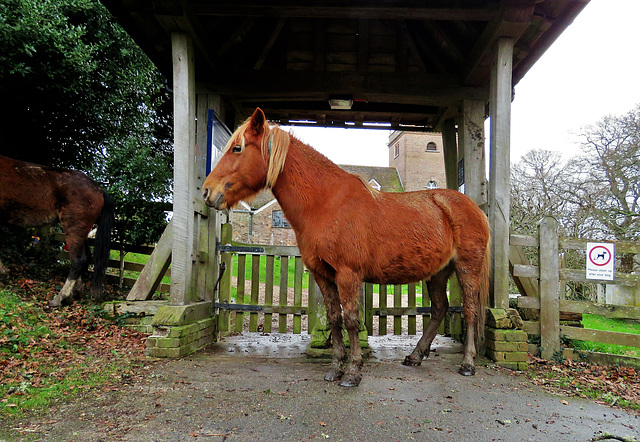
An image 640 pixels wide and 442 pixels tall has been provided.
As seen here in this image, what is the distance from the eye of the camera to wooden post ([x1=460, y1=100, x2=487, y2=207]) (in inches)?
221

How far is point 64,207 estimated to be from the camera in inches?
224

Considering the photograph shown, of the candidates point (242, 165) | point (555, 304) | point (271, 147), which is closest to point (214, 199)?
point (242, 165)

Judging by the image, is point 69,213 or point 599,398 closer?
point 599,398

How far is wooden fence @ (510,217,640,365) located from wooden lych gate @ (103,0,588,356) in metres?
0.47

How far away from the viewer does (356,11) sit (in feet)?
14.7

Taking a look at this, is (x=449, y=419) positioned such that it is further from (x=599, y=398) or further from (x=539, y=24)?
(x=539, y=24)

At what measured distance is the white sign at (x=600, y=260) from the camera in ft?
15.3

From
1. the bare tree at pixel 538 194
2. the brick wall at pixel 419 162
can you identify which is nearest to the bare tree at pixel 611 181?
the bare tree at pixel 538 194

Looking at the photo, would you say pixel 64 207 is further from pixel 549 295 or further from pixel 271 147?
pixel 549 295

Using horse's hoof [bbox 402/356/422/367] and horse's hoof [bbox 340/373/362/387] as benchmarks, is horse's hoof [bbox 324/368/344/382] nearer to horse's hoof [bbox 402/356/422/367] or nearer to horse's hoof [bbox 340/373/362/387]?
horse's hoof [bbox 340/373/362/387]

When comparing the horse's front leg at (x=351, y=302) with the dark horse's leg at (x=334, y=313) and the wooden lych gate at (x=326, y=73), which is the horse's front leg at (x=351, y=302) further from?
the wooden lych gate at (x=326, y=73)

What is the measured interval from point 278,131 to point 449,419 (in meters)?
2.85

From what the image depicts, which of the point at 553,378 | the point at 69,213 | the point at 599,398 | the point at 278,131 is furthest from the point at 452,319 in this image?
the point at 69,213

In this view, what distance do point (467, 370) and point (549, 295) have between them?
5.29ft
